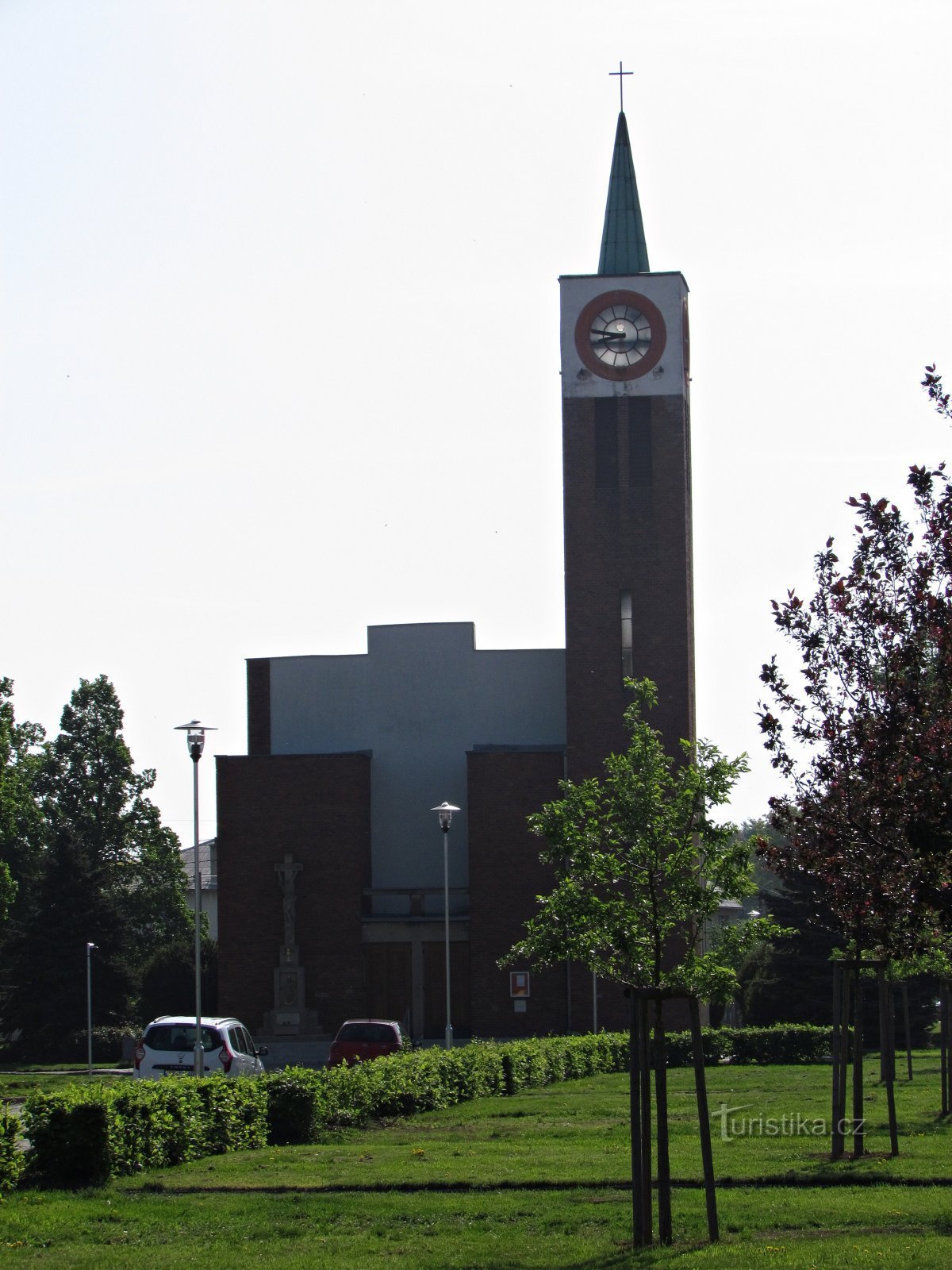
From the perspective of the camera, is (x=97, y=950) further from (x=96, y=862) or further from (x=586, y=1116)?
(x=586, y=1116)

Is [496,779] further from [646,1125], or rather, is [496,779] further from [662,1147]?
[646,1125]

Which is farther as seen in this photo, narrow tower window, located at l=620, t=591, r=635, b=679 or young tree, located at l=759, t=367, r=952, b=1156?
narrow tower window, located at l=620, t=591, r=635, b=679

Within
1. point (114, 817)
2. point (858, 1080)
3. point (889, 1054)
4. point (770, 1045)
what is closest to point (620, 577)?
point (770, 1045)

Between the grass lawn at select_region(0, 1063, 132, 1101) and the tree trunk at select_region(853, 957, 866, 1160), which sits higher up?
the tree trunk at select_region(853, 957, 866, 1160)

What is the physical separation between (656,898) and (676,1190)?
8.26 ft

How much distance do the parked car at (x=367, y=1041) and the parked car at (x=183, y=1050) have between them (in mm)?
4585

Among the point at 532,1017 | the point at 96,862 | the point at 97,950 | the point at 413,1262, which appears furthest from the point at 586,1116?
the point at 96,862

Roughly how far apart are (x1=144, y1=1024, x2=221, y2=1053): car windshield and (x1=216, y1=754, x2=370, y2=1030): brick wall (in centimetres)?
2083

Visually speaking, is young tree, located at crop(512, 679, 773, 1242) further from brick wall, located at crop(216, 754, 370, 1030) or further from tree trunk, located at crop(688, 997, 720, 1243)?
brick wall, located at crop(216, 754, 370, 1030)

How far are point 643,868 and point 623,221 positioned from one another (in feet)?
124

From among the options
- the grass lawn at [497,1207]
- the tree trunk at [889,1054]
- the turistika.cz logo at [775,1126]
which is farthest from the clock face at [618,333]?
the grass lawn at [497,1207]

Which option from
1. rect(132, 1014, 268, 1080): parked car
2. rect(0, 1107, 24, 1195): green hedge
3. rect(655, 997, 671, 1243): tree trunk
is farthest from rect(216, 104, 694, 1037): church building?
rect(655, 997, 671, 1243): tree trunk

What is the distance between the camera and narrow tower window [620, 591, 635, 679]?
45844 millimetres

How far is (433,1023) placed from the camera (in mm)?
45656
